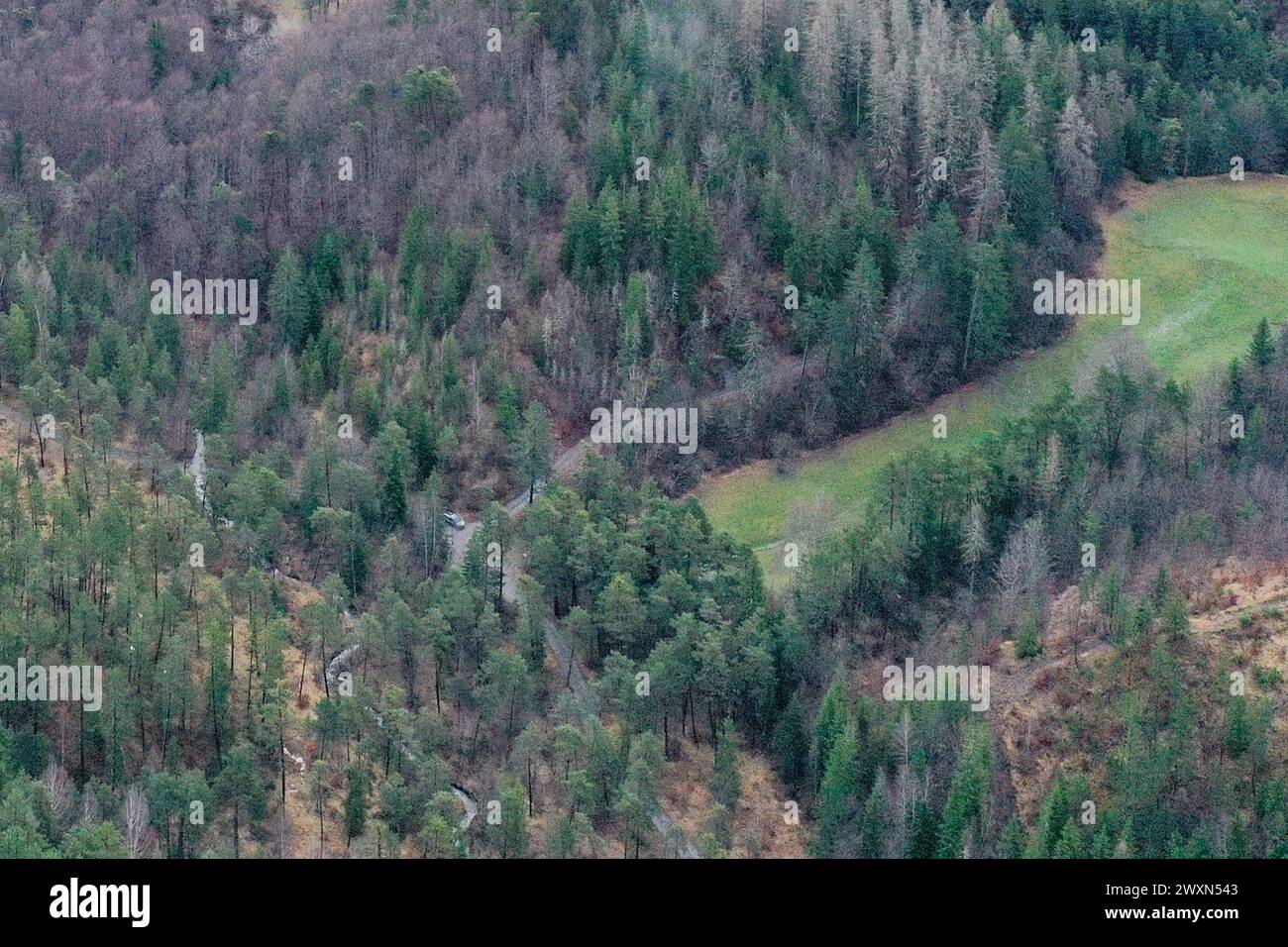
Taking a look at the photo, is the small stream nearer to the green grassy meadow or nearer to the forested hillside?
the forested hillside

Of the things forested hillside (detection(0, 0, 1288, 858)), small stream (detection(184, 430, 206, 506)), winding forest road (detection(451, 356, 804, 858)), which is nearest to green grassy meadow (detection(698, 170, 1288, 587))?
forested hillside (detection(0, 0, 1288, 858))

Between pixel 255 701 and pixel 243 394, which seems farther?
pixel 243 394

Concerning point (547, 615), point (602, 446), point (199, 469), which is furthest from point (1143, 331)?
point (199, 469)

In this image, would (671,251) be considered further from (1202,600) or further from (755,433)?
(1202,600)

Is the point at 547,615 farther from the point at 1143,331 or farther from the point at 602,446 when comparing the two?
the point at 1143,331

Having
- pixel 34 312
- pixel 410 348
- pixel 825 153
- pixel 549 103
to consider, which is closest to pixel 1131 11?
pixel 825 153

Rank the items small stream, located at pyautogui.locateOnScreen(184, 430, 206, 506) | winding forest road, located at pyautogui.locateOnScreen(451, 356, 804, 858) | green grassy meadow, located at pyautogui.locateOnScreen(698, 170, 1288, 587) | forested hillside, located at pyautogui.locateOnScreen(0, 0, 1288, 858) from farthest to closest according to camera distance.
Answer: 1. green grassy meadow, located at pyautogui.locateOnScreen(698, 170, 1288, 587)
2. small stream, located at pyautogui.locateOnScreen(184, 430, 206, 506)
3. forested hillside, located at pyautogui.locateOnScreen(0, 0, 1288, 858)
4. winding forest road, located at pyautogui.locateOnScreen(451, 356, 804, 858)
